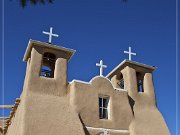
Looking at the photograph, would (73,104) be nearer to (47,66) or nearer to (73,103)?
(73,103)

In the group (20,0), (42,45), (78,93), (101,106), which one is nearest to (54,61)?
(42,45)

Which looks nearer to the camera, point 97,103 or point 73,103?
point 73,103

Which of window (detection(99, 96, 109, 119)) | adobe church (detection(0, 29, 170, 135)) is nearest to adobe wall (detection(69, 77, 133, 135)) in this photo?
adobe church (detection(0, 29, 170, 135))

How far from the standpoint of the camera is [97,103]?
1683cm

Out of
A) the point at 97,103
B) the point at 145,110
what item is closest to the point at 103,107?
the point at 97,103

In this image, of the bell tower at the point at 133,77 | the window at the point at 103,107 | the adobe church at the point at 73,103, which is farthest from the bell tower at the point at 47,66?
the bell tower at the point at 133,77

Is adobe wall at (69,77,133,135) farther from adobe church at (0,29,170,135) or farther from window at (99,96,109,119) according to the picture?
window at (99,96,109,119)

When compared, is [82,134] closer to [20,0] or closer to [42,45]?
[42,45]

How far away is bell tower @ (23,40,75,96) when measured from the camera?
15797mm

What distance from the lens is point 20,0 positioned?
6055 mm

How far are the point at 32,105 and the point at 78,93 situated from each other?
9.47 feet

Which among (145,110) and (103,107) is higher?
(103,107)

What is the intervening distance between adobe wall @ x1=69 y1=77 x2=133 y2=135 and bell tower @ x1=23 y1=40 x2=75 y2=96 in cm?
87

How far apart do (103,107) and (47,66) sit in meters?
4.26
